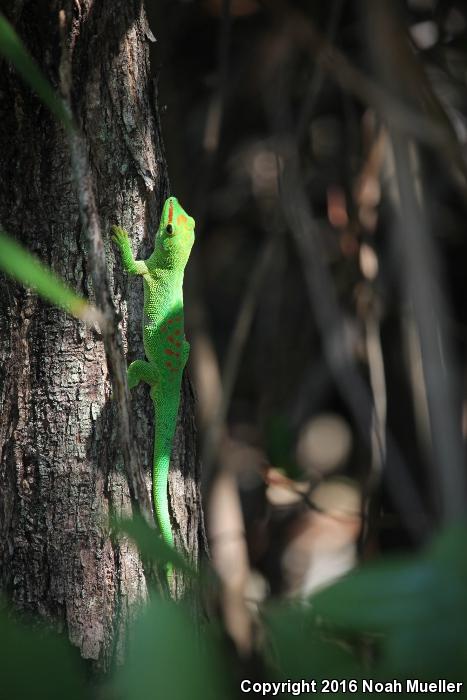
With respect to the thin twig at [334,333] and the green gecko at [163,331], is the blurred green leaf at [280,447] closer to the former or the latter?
the thin twig at [334,333]

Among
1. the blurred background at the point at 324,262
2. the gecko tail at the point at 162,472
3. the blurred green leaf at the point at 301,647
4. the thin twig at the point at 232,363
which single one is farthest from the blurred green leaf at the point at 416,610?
the thin twig at the point at 232,363

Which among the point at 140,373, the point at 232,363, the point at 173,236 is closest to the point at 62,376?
the point at 140,373

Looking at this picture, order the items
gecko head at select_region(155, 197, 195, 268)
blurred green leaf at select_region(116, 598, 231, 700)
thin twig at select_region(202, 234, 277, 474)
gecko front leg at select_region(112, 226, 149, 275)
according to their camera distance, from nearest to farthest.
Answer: blurred green leaf at select_region(116, 598, 231, 700)
gecko front leg at select_region(112, 226, 149, 275)
gecko head at select_region(155, 197, 195, 268)
thin twig at select_region(202, 234, 277, 474)

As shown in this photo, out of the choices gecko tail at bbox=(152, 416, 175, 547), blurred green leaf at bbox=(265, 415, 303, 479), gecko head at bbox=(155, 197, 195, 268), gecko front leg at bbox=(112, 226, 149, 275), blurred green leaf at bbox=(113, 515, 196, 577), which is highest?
gecko head at bbox=(155, 197, 195, 268)

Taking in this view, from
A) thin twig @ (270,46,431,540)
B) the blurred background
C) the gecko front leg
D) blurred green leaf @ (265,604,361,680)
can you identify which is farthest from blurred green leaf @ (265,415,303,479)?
blurred green leaf @ (265,604,361,680)

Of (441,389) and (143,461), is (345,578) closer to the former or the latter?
(143,461)

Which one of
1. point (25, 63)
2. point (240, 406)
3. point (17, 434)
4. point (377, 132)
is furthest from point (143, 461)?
point (240, 406)

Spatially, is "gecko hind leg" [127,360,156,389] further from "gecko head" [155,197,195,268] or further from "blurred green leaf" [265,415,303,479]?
"blurred green leaf" [265,415,303,479]

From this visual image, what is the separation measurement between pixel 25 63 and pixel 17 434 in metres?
0.95

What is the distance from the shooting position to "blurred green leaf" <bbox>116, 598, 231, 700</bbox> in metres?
0.34

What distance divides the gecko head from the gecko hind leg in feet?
1.08

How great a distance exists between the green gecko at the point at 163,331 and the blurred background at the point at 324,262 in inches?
33.3

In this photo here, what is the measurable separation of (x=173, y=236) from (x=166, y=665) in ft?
5.40

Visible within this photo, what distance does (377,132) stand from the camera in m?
2.96
